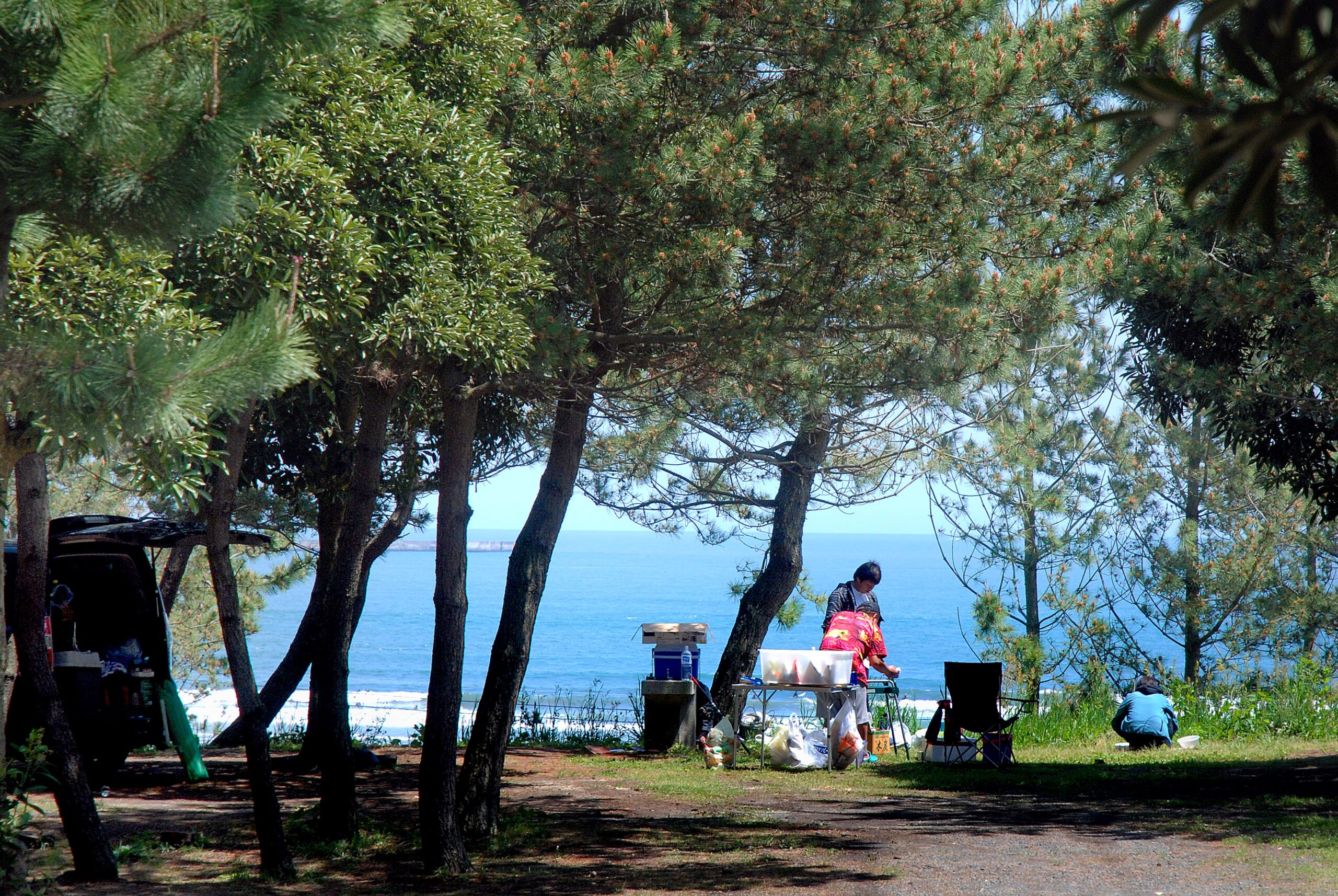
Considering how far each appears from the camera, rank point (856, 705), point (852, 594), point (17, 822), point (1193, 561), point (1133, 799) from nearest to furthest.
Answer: point (17, 822)
point (1133, 799)
point (856, 705)
point (852, 594)
point (1193, 561)

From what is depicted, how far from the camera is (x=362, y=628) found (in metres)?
68.6

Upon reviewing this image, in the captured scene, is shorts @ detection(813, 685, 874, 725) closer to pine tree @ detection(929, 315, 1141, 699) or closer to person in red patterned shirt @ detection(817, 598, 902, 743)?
person in red patterned shirt @ detection(817, 598, 902, 743)

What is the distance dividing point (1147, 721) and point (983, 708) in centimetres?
196

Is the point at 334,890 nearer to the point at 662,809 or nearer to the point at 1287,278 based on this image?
the point at 662,809

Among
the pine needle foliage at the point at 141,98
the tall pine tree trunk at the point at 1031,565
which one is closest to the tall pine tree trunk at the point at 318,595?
the pine needle foliage at the point at 141,98

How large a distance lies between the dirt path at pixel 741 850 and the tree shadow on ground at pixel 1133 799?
0.04 m

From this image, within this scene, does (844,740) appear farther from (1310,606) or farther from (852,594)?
(1310,606)

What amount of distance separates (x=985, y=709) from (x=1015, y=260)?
12.9 feet

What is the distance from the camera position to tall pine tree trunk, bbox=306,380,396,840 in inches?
238

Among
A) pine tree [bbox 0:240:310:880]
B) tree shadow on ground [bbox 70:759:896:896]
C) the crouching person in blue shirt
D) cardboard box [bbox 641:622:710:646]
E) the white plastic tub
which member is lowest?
tree shadow on ground [bbox 70:759:896:896]

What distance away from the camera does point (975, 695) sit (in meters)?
9.09

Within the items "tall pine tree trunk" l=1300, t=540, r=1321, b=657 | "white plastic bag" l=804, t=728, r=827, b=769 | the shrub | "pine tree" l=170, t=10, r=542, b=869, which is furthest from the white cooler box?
"tall pine tree trunk" l=1300, t=540, r=1321, b=657

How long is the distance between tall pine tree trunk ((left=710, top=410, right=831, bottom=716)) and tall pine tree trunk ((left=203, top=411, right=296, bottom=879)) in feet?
20.6

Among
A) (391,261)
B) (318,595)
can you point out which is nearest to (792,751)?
(318,595)
